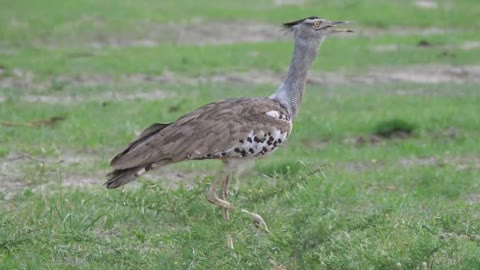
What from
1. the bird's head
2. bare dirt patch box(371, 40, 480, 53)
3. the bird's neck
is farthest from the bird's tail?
bare dirt patch box(371, 40, 480, 53)

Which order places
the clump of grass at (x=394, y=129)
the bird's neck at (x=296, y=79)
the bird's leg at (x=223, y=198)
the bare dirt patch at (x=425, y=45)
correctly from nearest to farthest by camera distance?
the bird's leg at (x=223, y=198) < the bird's neck at (x=296, y=79) < the clump of grass at (x=394, y=129) < the bare dirt patch at (x=425, y=45)

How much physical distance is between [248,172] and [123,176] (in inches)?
101

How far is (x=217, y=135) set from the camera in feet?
20.3

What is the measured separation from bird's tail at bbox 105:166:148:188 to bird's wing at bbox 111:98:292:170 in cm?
4

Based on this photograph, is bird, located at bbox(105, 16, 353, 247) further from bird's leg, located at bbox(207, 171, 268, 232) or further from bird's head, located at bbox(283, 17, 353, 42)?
bird's head, located at bbox(283, 17, 353, 42)

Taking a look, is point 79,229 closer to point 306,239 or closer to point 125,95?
point 306,239

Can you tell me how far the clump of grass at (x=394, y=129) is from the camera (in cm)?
993

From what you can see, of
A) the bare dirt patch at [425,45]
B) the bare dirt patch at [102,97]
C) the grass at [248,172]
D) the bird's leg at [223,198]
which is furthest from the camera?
the bare dirt patch at [425,45]

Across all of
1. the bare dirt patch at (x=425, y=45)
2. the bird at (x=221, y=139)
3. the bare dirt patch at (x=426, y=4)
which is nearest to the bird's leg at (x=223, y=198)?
the bird at (x=221, y=139)

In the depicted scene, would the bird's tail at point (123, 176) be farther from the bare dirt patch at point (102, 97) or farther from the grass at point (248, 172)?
the bare dirt patch at point (102, 97)

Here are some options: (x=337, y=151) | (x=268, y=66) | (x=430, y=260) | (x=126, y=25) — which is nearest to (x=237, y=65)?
(x=268, y=66)

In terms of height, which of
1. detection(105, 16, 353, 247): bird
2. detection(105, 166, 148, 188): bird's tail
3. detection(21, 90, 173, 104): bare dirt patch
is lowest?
detection(21, 90, 173, 104): bare dirt patch

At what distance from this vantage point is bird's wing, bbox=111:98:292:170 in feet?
19.8

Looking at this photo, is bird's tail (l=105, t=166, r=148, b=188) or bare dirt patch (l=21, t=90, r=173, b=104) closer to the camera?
bird's tail (l=105, t=166, r=148, b=188)
